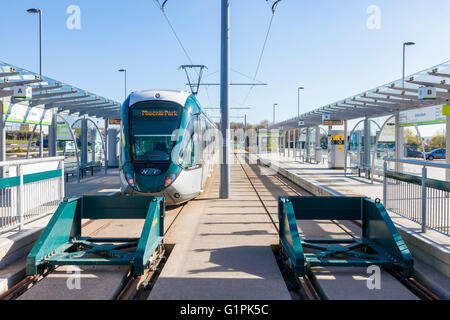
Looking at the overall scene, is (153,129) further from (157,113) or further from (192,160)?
(192,160)

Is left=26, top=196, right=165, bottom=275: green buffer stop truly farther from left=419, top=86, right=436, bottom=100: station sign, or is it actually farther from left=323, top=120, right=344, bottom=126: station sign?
left=323, top=120, right=344, bottom=126: station sign

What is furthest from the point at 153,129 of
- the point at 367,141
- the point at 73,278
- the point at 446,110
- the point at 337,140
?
the point at 337,140

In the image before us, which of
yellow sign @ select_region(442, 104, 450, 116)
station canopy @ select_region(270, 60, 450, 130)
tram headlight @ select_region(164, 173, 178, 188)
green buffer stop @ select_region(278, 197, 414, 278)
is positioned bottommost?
green buffer stop @ select_region(278, 197, 414, 278)

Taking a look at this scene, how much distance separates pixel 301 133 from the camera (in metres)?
35.1

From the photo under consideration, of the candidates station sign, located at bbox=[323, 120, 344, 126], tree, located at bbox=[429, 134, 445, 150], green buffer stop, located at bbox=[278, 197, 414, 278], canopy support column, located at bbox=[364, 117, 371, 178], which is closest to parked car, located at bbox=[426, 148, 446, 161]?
station sign, located at bbox=[323, 120, 344, 126]

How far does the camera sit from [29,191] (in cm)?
674

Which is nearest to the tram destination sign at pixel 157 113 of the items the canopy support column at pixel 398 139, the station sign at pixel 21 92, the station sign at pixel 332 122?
the station sign at pixel 21 92

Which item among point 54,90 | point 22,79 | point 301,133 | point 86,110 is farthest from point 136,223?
point 301,133

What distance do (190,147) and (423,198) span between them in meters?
5.61

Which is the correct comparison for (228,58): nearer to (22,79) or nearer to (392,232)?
(22,79)

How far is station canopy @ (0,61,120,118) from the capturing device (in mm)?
10469

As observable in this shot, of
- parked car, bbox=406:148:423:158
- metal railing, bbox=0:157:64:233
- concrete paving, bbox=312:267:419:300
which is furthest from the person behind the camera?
parked car, bbox=406:148:423:158

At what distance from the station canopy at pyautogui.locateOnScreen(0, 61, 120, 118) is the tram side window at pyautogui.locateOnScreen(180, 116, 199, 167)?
4087 mm
